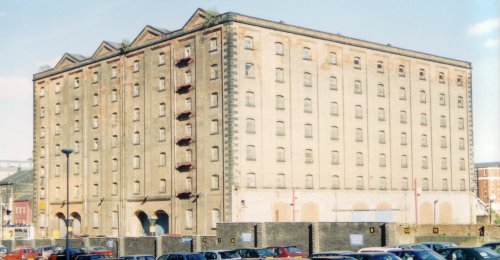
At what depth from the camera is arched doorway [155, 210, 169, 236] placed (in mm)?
72812

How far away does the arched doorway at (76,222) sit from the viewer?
82.7 meters

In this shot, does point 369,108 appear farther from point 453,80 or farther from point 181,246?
point 181,246

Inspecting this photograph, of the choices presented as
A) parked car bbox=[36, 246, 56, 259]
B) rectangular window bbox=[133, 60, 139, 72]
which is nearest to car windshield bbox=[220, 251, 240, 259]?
parked car bbox=[36, 246, 56, 259]

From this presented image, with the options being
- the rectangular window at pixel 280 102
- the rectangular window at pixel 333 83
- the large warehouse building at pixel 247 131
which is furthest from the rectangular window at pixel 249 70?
the rectangular window at pixel 333 83

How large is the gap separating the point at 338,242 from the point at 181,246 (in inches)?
503

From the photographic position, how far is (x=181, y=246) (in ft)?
188

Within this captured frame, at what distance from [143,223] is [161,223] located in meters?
4.01

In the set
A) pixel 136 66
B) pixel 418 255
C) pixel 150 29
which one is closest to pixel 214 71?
pixel 150 29

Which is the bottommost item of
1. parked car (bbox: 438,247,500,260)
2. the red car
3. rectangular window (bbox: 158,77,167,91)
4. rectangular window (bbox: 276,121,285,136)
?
the red car

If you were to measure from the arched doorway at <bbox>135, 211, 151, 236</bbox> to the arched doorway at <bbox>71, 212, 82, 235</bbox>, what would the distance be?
9.11m

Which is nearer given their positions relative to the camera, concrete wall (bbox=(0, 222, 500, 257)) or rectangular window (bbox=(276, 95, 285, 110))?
concrete wall (bbox=(0, 222, 500, 257))

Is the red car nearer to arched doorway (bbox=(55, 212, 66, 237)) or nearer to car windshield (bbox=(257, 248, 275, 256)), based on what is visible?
car windshield (bbox=(257, 248, 275, 256))

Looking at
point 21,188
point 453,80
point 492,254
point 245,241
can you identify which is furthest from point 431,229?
point 21,188

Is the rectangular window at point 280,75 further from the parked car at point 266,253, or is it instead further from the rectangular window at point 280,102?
the parked car at point 266,253
